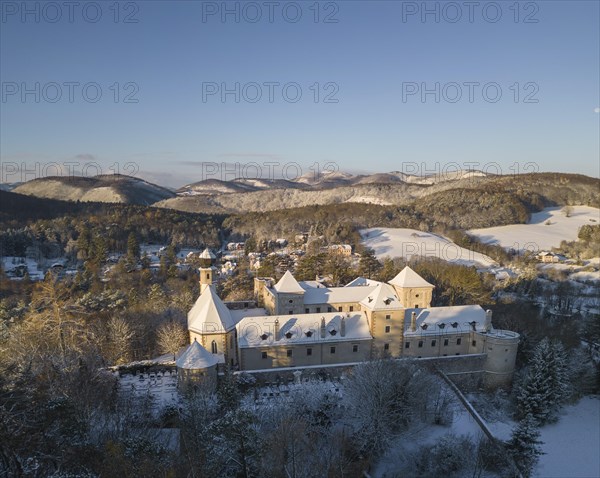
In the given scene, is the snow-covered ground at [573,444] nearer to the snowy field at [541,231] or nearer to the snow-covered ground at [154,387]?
the snow-covered ground at [154,387]

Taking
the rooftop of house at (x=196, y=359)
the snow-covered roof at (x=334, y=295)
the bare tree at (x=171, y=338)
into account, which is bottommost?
the bare tree at (x=171, y=338)

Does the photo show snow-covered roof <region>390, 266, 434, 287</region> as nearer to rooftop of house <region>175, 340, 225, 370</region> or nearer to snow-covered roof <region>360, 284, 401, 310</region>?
snow-covered roof <region>360, 284, 401, 310</region>

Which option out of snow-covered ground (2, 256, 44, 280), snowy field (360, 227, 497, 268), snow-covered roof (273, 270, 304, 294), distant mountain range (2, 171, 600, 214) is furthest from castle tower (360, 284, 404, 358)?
distant mountain range (2, 171, 600, 214)

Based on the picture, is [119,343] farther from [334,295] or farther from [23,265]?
[23,265]

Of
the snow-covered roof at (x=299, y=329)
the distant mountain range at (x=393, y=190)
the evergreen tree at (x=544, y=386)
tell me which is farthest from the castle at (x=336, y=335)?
the distant mountain range at (x=393, y=190)

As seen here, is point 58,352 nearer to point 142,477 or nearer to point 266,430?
point 266,430

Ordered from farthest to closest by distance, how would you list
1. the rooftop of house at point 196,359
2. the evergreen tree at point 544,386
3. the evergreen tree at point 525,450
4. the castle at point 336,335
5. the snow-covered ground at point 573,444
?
the evergreen tree at point 544,386 → the castle at point 336,335 → the snow-covered ground at point 573,444 → the rooftop of house at point 196,359 → the evergreen tree at point 525,450

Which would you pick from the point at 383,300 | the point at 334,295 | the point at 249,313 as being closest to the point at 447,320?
the point at 383,300

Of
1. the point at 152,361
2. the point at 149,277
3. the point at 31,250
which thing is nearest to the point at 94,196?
the point at 31,250
